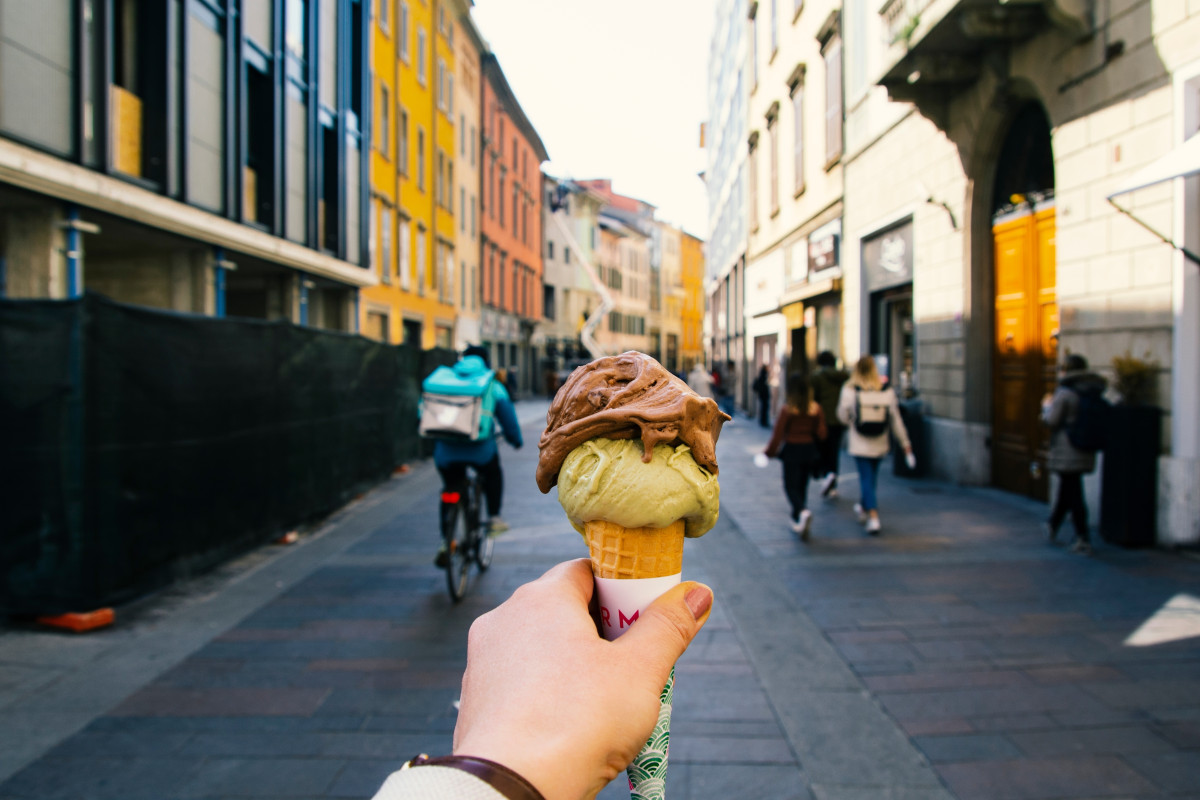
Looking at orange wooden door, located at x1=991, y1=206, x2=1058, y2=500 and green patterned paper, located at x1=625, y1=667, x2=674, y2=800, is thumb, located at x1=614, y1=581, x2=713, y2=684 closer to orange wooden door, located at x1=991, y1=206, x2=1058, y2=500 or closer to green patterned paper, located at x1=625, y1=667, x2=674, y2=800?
green patterned paper, located at x1=625, y1=667, x2=674, y2=800

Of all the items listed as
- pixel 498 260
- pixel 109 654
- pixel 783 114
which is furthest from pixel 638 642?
pixel 498 260

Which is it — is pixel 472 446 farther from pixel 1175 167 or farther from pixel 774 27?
pixel 774 27

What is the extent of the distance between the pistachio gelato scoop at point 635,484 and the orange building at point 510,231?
34.8 meters

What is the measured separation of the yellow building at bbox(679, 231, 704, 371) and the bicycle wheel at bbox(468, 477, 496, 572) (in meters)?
91.3

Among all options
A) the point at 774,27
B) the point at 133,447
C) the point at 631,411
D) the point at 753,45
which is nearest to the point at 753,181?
the point at 753,45

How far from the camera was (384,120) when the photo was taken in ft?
77.4

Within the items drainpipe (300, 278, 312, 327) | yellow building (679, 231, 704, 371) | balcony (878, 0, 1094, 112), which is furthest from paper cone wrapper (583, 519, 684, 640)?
yellow building (679, 231, 704, 371)

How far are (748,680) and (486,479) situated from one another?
10.1 ft

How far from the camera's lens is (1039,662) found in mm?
4688

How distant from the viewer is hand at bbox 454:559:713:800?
3.70 ft

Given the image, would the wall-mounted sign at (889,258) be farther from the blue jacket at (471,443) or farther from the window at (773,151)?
the blue jacket at (471,443)

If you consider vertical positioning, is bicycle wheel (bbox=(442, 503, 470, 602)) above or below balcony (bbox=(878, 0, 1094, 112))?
below

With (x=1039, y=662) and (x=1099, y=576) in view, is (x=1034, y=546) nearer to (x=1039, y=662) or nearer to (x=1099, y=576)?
(x=1099, y=576)

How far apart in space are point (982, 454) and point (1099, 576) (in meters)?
5.21
